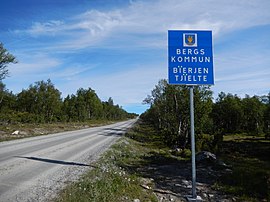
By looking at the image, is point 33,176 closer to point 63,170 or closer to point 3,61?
point 63,170

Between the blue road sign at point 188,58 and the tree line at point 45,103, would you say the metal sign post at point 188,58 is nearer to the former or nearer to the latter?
the blue road sign at point 188,58

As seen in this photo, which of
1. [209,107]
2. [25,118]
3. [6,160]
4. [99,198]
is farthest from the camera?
[25,118]

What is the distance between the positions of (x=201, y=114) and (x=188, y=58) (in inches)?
1028

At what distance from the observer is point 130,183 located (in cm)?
991

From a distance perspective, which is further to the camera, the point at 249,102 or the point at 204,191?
the point at 249,102

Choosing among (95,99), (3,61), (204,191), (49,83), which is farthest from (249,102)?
(204,191)

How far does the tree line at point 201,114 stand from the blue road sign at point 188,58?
24.7 meters

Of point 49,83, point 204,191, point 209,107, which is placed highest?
point 49,83

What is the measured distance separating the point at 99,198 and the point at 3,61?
46.1m

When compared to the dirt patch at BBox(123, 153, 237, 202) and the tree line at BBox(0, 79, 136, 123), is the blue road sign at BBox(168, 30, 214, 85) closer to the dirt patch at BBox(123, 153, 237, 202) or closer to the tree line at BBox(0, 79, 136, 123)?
the dirt patch at BBox(123, 153, 237, 202)

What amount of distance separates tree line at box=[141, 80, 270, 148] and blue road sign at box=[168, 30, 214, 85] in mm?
24679

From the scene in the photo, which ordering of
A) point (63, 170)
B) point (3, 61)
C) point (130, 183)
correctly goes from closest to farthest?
1. point (130, 183)
2. point (63, 170)
3. point (3, 61)

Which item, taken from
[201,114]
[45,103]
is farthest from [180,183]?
[45,103]

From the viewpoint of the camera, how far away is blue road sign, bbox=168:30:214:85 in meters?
7.92
